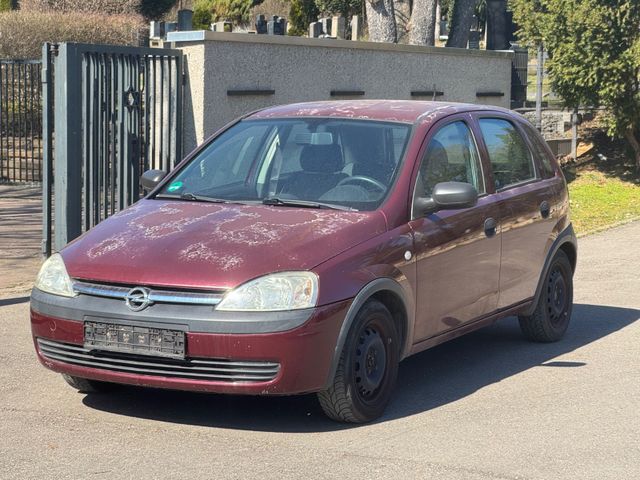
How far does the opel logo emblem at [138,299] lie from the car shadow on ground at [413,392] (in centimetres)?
77

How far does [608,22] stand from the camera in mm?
21078

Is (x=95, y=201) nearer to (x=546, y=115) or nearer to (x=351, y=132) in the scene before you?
(x=351, y=132)

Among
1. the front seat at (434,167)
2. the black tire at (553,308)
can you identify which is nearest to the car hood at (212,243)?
the front seat at (434,167)

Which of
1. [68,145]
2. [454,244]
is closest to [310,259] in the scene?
[454,244]

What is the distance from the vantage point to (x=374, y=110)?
741 cm

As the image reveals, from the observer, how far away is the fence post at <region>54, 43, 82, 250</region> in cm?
1102

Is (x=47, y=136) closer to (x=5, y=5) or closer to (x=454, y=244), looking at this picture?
(x=454, y=244)

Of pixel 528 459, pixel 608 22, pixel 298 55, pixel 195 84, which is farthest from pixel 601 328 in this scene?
pixel 608 22

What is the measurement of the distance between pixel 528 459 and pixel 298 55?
9.41 m

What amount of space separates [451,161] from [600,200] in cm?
1364

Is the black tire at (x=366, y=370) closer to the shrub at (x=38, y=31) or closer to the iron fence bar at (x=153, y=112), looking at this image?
the iron fence bar at (x=153, y=112)

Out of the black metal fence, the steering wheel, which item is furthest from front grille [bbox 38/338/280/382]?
the black metal fence

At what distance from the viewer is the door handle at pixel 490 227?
7430mm

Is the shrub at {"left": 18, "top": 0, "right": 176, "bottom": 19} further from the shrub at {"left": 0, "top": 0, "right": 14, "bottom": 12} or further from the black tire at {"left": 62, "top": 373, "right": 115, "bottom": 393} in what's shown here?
the black tire at {"left": 62, "top": 373, "right": 115, "bottom": 393}
